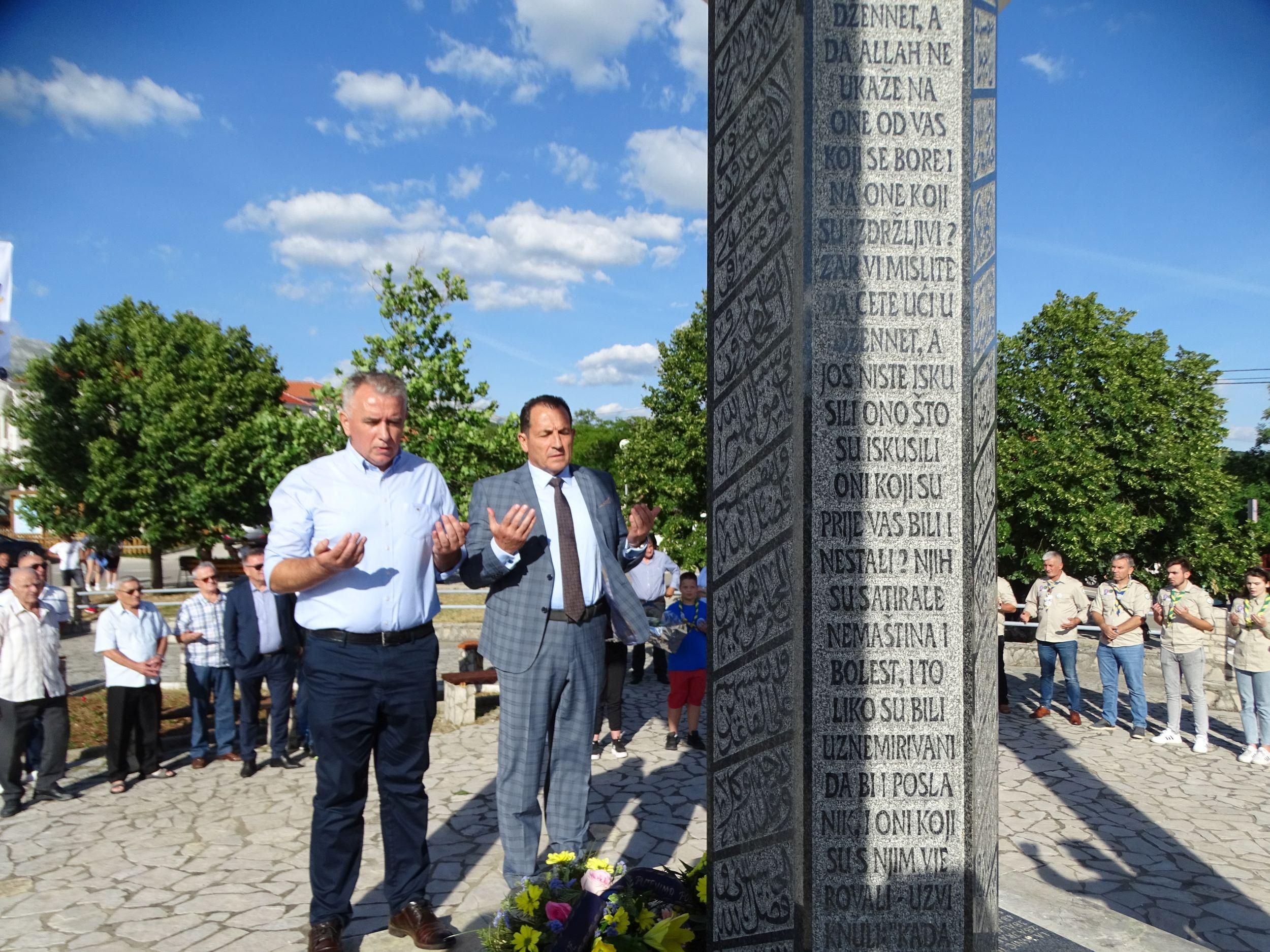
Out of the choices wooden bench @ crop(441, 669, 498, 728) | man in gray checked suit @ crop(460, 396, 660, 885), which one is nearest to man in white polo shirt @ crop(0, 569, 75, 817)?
wooden bench @ crop(441, 669, 498, 728)

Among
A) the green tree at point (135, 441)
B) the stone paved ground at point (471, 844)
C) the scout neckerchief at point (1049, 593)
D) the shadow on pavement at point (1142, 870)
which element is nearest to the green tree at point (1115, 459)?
the scout neckerchief at point (1049, 593)

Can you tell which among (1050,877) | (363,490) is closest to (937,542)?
(363,490)

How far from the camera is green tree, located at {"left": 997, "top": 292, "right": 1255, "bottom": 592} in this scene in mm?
19328

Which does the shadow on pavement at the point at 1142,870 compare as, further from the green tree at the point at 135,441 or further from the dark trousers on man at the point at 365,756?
the green tree at the point at 135,441

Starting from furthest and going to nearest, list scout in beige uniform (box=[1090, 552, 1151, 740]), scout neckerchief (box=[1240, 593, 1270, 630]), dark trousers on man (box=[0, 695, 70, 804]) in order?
scout in beige uniform (box=[1090, 552, 1151, 740]), scout neckerchief (box=[1240, 593, 1270, 630]), dark trousers on man (box=[0, 695, 70, 804])

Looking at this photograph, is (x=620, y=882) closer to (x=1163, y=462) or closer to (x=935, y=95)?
(x=935, y=95)

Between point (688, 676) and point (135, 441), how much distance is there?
2651cm

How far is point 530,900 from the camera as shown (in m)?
3.11

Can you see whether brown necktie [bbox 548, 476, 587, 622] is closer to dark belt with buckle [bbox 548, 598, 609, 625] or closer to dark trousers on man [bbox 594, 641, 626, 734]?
dark belt with buckle [bbox 548, 598, 609, 625]

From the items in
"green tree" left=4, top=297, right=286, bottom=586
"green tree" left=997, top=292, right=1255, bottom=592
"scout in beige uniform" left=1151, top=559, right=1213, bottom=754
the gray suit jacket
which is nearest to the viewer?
the gray suit jacket

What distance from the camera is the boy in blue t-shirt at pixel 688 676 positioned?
788 cm

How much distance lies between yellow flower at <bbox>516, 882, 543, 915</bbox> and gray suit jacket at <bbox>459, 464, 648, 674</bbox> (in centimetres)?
87

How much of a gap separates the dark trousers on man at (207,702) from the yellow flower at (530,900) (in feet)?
18.8

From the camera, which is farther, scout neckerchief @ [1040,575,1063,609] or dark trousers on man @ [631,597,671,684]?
dark trousers on man @ [631,597,671,684]
